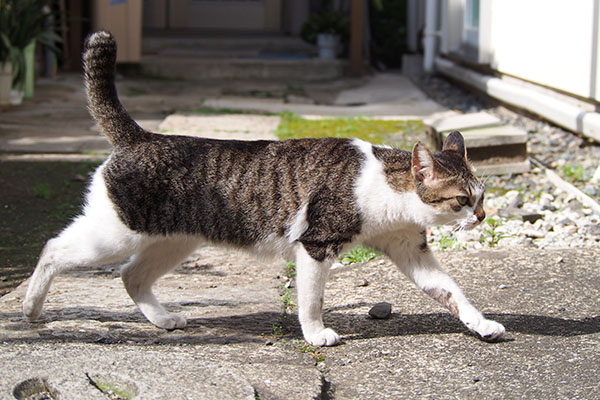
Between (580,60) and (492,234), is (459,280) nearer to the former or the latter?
(492,234)

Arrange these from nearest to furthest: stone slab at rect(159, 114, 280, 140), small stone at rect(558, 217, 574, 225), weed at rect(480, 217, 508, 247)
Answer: weed at rect(480, 217, 508, 247), small stone at rect(558, 217, 574, 225), stone slab at rect(159, 114, 280, 140)

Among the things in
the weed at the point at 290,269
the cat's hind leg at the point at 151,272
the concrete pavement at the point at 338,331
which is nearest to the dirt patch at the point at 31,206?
the concrete pavement at the point at 338,331

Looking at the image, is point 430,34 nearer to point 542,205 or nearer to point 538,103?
point 538,103

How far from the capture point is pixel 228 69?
13.1m

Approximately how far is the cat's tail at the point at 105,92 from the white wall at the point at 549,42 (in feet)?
14.7

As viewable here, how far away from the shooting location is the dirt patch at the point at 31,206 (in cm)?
461

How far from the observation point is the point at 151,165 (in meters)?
3.41

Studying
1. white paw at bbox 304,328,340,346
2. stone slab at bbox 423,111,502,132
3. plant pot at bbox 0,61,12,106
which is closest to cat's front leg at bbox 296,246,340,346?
white paw at bbox 304,328,340,346

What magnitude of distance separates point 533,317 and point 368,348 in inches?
33.8

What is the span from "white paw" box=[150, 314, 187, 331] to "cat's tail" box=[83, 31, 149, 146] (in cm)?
80

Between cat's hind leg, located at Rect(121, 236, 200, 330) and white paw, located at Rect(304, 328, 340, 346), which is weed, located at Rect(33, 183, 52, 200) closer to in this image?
cat's hind leg, located at Rect(121, 236, 200, 330)

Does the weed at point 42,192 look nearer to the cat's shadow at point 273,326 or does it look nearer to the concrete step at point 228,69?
the cat's shadow at point 273,326

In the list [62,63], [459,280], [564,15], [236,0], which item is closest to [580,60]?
[564,15]

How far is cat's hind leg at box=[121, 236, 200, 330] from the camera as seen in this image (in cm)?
360
